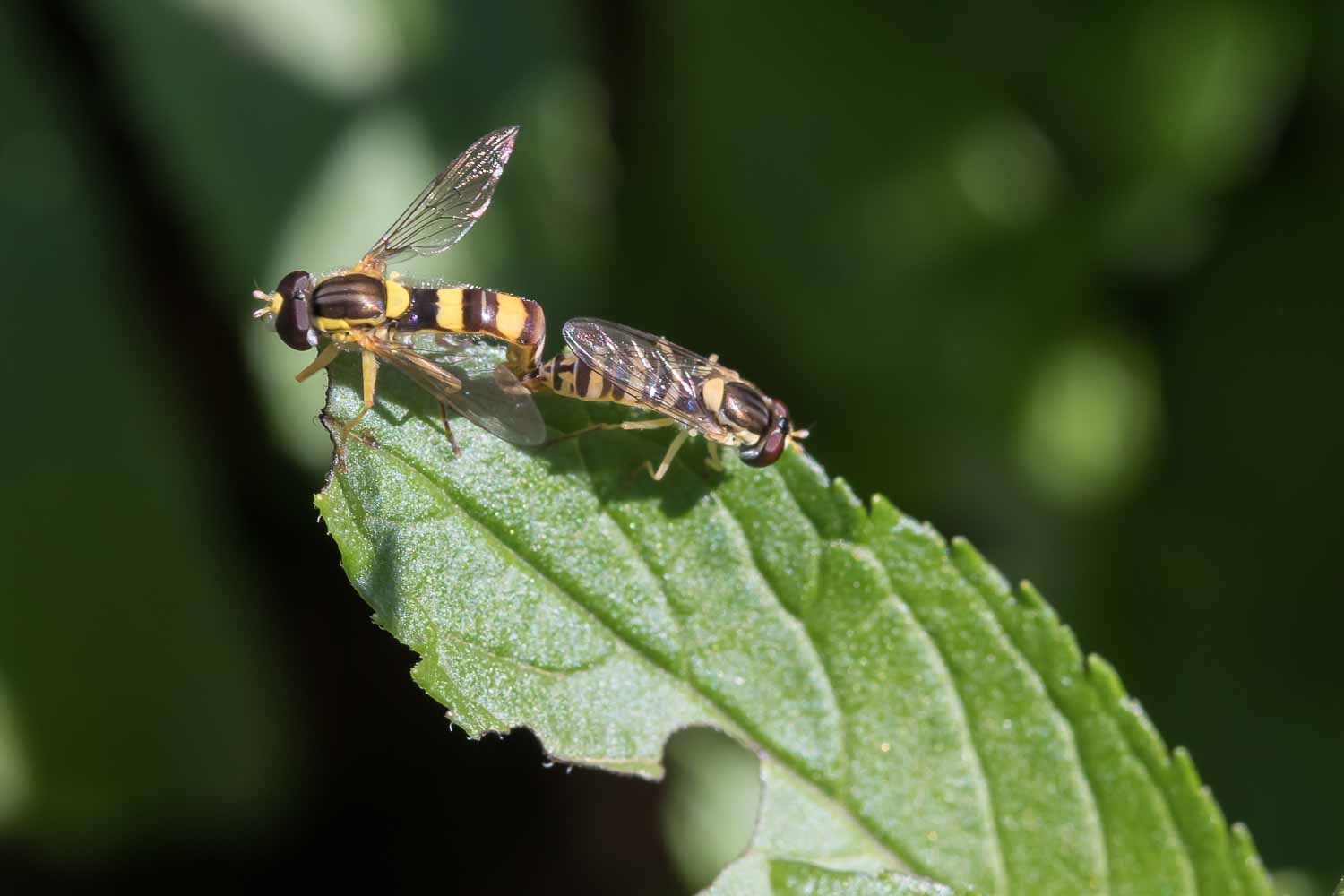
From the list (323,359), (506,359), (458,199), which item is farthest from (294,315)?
(458,199)

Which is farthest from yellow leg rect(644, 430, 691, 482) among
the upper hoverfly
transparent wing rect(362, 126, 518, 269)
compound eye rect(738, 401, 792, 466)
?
transparent wing rect(362, 126, 518, 269)

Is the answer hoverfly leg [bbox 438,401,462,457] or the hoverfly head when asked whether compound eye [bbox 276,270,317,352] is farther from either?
hoverfly leg [bbox 438,401,462,457]

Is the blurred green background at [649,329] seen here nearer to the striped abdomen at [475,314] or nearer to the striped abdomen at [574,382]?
the striped abdomen at [475,314]

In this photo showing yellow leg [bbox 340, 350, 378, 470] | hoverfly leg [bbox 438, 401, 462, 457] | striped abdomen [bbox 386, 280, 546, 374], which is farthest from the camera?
striped abdomen [bbox 386, 280, 546, 374]

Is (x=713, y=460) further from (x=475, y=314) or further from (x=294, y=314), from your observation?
(x=294, y=314)

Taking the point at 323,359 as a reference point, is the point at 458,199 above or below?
above

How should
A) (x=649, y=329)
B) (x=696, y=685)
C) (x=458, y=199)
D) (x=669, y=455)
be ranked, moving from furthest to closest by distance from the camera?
(x=649, y=329) → (x=458, y=199) → (x=669, y=455) → (x=696, y=685)

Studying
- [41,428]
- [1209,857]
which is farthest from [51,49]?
[1209,857]

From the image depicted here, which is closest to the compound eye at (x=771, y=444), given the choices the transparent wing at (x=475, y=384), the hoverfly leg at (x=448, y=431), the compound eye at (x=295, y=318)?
the transparent wing at (x=475, y=384)

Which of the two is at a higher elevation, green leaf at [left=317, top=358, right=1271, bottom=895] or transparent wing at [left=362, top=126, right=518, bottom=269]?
transparent wing at [left=362, top=126, right=518, bottom=269]
